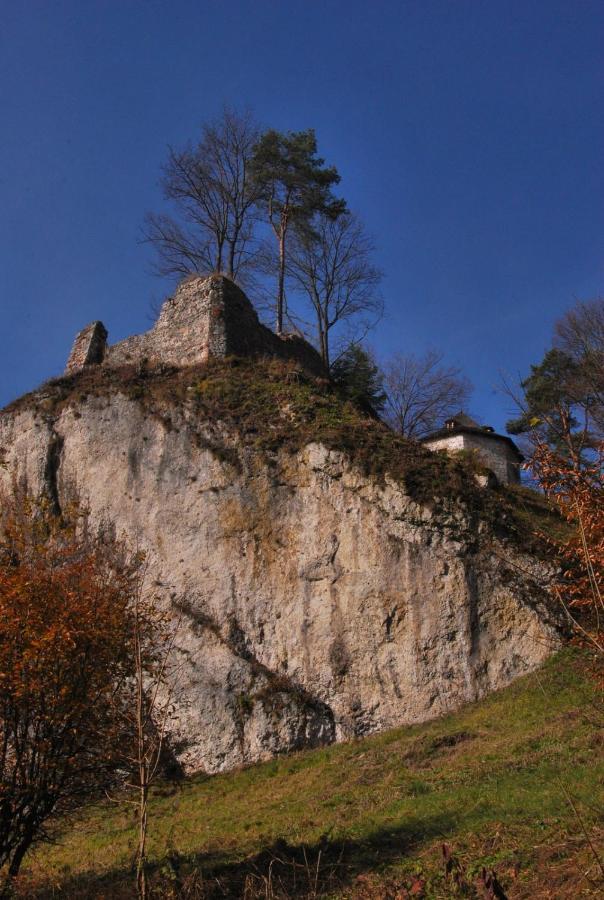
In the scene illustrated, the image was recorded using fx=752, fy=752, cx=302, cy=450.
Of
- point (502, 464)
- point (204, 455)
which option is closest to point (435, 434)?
point (502, 464)

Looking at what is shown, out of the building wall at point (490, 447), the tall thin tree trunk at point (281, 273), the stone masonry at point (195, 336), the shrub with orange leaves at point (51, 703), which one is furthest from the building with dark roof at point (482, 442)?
the shrub with orange leaves at point (51, 703)

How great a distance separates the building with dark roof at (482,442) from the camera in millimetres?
33906

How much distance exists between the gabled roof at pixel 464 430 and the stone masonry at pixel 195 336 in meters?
11.4

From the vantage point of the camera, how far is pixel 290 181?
31.8 m

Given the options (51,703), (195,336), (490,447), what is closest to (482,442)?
(490,447)

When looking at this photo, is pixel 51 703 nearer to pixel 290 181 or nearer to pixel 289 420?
pixel 289 420

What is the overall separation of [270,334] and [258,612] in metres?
11.3

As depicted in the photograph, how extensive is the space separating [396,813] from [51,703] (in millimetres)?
5228

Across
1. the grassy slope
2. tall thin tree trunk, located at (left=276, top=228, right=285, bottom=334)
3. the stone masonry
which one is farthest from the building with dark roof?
the grassy slope

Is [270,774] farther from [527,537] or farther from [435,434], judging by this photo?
[435,434]

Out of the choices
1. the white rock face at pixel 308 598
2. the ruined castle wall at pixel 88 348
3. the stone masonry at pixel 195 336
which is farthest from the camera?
A: the ruined castle wall at pixel 88 348

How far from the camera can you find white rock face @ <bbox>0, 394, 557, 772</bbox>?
16.3 meters

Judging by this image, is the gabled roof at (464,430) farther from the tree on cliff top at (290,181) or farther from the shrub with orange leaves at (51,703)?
the shrub with orange leaves at (51,703)

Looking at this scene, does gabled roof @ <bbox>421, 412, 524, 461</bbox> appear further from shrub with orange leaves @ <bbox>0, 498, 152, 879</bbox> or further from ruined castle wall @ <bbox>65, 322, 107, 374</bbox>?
shrub with orange leaves @ <bbox>0, 498, 152, 879</bbox>
